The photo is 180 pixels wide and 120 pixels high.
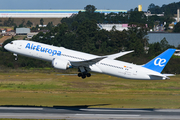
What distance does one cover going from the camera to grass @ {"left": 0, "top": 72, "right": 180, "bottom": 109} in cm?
3781

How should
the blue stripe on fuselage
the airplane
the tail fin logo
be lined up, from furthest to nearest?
the blue stripe on fuselage < the airplane < the tail fin logo

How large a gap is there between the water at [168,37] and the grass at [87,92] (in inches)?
2342

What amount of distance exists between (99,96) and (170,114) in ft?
44.1

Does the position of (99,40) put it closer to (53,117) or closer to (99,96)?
(99,96)

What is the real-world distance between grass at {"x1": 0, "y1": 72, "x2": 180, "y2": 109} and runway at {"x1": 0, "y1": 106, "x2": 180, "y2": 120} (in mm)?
3368

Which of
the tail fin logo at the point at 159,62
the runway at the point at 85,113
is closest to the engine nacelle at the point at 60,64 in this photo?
the runway at the point at 85,113

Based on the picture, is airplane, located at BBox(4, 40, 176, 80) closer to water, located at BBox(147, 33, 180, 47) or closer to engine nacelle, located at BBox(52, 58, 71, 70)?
engine nacelle, located at BBox(52, 58, 71, 70)

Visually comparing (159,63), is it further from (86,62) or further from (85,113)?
(85,113)

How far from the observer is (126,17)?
154750 millimetres

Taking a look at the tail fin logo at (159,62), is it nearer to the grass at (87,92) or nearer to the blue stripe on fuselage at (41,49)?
the grass at (87,92)

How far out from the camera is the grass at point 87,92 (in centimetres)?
3781

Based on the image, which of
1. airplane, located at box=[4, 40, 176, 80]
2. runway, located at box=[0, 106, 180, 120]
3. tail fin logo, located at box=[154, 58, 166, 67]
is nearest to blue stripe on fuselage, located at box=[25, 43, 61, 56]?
airplane, located at box=[4, 40, 176, 80]

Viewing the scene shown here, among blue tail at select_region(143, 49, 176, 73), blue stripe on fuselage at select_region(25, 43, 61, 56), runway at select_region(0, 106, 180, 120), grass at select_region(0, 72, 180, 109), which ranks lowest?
grass at select_region(0, 72, 180, 109)

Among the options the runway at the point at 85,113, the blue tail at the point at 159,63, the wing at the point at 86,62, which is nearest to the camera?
the runway at the point at 85,113
